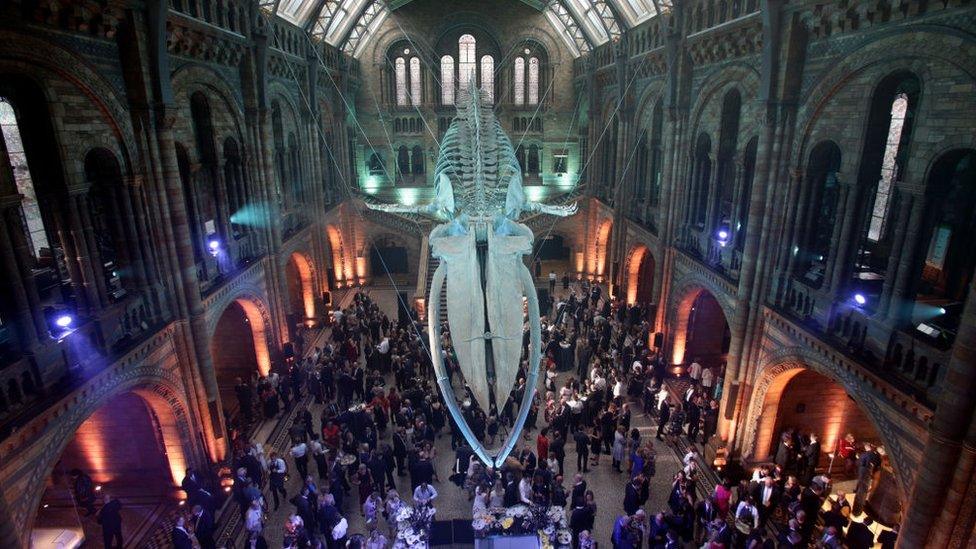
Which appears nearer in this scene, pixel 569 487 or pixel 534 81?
pixel 569 487

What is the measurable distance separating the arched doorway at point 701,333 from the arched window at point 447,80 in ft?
56.9

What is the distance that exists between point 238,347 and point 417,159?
16039 mm

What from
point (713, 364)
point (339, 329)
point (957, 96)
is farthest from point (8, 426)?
point (713, 364)

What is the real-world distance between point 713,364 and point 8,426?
16.8m

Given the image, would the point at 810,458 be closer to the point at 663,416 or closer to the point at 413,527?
the point at 663,416

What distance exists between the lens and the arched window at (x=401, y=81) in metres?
28.0

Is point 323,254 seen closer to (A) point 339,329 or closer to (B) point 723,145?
(A) point 339,329

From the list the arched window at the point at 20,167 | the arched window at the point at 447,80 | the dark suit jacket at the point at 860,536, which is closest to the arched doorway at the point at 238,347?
the arched window at the point at 20,167

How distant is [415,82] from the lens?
93.0ft

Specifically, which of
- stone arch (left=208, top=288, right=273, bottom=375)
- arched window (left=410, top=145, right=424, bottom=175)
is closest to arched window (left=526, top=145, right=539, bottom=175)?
arched window (left=410, top=145, right=424, bottom=175)

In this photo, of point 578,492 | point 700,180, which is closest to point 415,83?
point 700,180

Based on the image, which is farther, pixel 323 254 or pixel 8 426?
pixel 323 254

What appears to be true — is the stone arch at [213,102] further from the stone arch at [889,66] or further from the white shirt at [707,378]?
the white shirt at [707,378]

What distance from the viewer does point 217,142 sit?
44.8 ft
